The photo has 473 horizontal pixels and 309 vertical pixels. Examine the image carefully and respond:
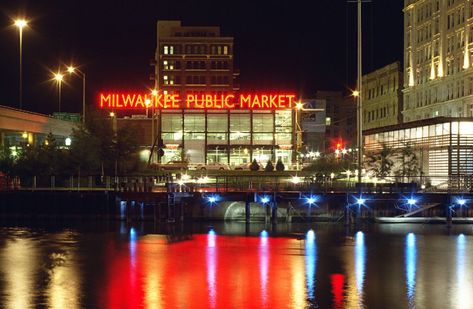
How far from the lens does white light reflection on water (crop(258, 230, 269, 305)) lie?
37.7 m

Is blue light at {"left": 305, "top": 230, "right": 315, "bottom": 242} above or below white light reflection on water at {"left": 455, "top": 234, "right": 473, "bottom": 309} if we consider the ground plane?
above

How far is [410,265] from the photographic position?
4831cm

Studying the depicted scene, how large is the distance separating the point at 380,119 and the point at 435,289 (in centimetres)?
13996

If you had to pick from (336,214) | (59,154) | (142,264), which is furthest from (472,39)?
(142,264)

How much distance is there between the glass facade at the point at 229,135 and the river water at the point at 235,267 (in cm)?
7180

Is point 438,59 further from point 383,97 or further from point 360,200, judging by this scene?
point 360,200

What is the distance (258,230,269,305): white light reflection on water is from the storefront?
75.6 metres

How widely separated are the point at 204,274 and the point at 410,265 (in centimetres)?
1346

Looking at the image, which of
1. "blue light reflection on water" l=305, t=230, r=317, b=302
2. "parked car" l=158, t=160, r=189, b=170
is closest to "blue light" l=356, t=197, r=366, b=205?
"blue light reflection on water" l=305, t=230, r=317, b=302

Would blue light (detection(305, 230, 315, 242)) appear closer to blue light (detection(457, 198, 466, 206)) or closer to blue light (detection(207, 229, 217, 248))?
blue light (detection(207, 229, 217, 248))

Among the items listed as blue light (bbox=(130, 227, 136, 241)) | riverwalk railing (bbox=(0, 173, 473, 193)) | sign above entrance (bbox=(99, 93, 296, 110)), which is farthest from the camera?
sign above entrance (bbox=(99, 93, 296, 110))

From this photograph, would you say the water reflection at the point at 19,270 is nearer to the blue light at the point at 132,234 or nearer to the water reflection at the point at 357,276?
the blue light at the point at 132,234

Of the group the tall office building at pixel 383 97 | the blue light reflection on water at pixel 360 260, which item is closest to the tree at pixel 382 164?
the blue light reflection on water at pixel 360 260

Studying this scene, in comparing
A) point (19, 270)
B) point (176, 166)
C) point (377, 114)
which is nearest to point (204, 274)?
point (19, 270)
